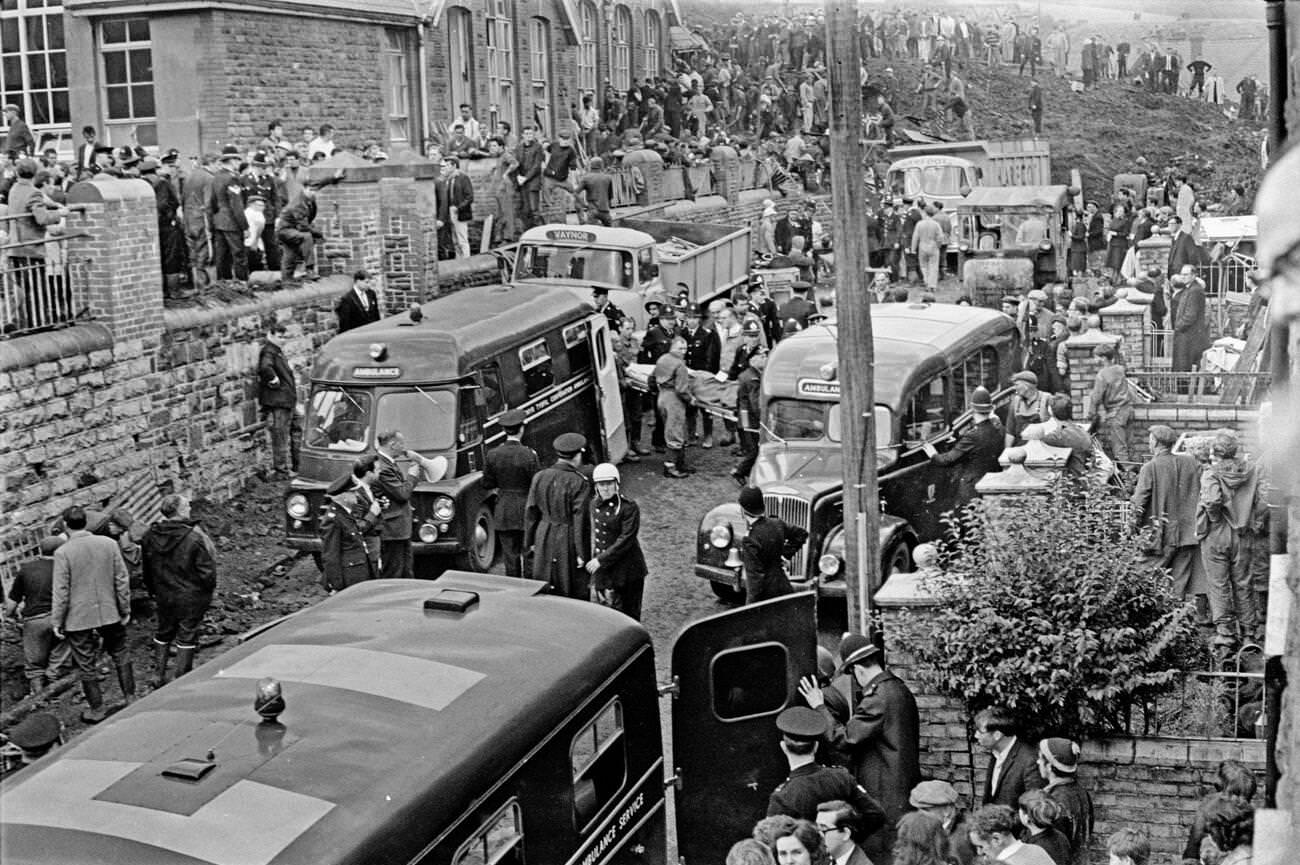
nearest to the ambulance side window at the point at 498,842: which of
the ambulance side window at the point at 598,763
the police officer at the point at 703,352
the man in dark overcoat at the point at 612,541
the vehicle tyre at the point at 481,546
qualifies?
the ambulance side window at the point at 598,763

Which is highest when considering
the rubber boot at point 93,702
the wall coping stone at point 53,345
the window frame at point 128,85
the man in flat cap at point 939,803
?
the window frame at point 128,85

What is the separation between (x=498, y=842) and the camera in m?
6.79

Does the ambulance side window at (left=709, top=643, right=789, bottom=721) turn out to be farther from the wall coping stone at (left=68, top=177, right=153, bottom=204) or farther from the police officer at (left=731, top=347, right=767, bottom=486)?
the wall coping stone at (left=68, top=177, right=153, bottom=204)

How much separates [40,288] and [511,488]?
5.26 m

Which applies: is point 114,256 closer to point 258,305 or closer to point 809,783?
point 258,305

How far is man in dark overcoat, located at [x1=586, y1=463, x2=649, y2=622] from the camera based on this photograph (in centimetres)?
1316

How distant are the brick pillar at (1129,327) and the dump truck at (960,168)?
54.6 ft

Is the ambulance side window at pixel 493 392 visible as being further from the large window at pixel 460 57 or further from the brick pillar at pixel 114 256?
the large window at pixel 460 57

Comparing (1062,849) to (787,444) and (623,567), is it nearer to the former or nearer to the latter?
(623,567)

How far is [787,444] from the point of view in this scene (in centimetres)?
1574

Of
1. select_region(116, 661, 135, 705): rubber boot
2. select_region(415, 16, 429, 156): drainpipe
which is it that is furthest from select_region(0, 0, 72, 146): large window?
select_region(116, 661, 135, 705): rubber boot

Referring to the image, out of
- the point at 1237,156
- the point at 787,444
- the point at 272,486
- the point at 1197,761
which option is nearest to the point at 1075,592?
the point at 1197,761

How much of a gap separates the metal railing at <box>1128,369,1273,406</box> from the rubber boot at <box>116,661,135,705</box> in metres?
10.2

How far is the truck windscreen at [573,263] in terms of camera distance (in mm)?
24641
